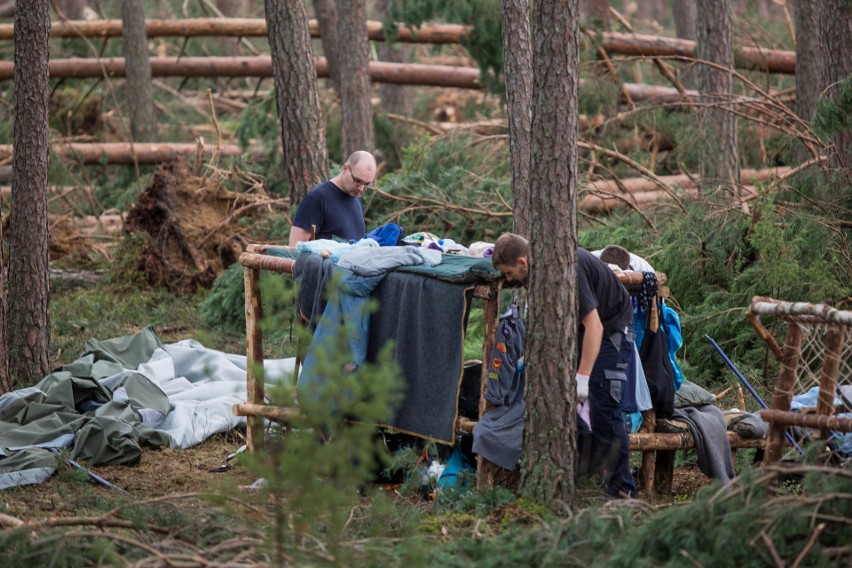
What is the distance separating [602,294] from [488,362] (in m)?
0.73

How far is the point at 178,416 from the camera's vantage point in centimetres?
765

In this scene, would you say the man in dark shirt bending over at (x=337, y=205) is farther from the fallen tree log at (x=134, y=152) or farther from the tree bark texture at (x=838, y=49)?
the fallen tree log at (x=134, y=152)

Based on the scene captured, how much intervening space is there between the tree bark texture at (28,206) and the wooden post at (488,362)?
421 cm

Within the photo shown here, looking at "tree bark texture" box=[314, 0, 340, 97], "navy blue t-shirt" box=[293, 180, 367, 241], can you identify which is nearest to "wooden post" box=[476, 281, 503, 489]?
"navy blue t-shirt" box=[293, 180, 367, 241]

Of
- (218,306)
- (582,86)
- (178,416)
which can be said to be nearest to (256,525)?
(178,416)

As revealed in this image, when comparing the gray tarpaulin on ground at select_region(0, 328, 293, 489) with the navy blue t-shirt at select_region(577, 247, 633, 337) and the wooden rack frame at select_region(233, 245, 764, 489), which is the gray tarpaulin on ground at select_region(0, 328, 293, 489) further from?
the navy blue t-shirt at select_region(577, 247, 633, 337)

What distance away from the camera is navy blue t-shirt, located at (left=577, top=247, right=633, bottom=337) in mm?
5359

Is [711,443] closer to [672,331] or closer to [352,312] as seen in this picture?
[672,331]

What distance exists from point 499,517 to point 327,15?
10945 mm

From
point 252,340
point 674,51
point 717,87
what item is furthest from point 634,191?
point 252,340

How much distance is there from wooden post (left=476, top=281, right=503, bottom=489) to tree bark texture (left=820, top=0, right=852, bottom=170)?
15.4 feet

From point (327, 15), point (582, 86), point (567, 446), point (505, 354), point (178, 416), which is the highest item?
point (327, 15)

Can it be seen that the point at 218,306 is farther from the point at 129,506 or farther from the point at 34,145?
the point at 129,506

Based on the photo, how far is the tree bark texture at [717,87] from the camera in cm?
1111
